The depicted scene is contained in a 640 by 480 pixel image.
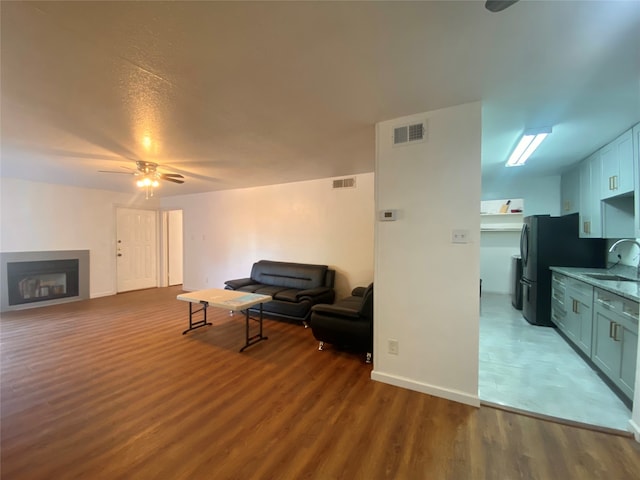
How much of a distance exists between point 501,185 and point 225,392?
5.63m

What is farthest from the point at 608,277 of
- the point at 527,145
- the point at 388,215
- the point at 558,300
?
the point at 388,215

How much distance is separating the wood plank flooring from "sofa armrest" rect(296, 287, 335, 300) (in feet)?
3.52

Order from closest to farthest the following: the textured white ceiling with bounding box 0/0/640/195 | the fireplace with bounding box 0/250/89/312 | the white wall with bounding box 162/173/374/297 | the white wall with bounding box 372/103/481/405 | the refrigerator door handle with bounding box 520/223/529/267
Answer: the textured white ceiling with bounding box 0/0/640/195 → the white wall with bounding box 372/103/481/405 → the refrigerator door handle with bounding box 520/223/529/267 → the white wall with bounding box 162/173/374/297 → the fireplace with bounding box 0/250/89/312

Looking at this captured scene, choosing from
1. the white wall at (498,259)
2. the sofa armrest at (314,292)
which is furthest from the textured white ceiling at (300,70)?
the white wall at (498,259)

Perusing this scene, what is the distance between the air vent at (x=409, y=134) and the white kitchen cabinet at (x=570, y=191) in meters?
3.13

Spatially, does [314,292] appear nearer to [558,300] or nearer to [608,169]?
[558,300]

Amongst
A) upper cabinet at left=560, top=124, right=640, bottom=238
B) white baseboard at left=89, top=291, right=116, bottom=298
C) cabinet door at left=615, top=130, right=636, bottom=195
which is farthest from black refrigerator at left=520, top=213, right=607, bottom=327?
white baseboard at left=89, top=291, right=116, bottom=298

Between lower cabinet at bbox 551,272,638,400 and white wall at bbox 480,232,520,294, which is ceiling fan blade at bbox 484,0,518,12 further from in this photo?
white wall at bbox 480,232,520,294

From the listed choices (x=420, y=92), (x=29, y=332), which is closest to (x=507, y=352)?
(x=420, y=92)

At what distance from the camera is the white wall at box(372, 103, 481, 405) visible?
2178mm

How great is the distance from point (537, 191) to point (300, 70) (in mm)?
4937

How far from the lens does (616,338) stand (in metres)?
2.30

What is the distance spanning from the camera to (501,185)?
508 cm

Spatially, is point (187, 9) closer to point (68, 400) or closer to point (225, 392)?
point (225, 392)
